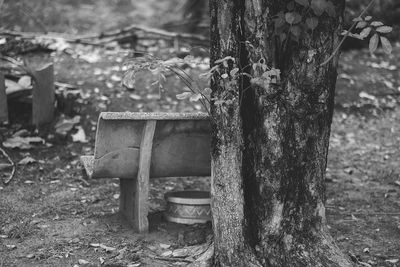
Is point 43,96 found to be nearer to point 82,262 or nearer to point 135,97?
point 135,97

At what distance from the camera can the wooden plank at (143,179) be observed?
4352mm

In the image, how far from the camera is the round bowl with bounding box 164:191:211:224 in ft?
15.2

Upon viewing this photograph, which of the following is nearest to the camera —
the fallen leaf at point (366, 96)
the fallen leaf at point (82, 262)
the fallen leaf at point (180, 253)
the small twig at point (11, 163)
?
the fallen leaf at point (82, 262)

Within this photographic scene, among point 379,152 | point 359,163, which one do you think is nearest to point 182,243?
point 359,163

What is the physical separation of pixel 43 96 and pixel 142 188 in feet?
8.11

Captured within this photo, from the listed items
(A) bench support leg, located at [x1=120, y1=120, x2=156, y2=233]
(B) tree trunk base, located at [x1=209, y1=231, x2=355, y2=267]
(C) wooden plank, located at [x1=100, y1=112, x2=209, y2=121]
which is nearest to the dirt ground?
(A) bench support leg, located at [x1=120, y1=120, x2=156, y2=233]

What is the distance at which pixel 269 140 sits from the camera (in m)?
3.81

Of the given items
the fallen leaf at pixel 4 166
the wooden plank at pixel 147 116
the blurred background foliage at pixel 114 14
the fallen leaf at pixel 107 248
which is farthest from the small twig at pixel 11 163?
the blurred background foliage at pixel 114 14

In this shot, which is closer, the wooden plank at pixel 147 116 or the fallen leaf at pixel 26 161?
the wooden plank at pixel 147 116

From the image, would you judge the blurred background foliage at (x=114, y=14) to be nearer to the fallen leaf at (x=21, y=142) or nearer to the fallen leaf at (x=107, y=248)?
the fallen leaf at (x=21, y=142)

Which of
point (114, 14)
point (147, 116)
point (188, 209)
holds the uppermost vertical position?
point (114, 14)

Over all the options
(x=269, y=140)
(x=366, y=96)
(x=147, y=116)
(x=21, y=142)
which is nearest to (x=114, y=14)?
(x=366, y=96)

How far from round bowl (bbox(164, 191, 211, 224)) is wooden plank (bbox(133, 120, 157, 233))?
28cm

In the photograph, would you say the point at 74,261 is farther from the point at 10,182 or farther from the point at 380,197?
the point at 380,197
